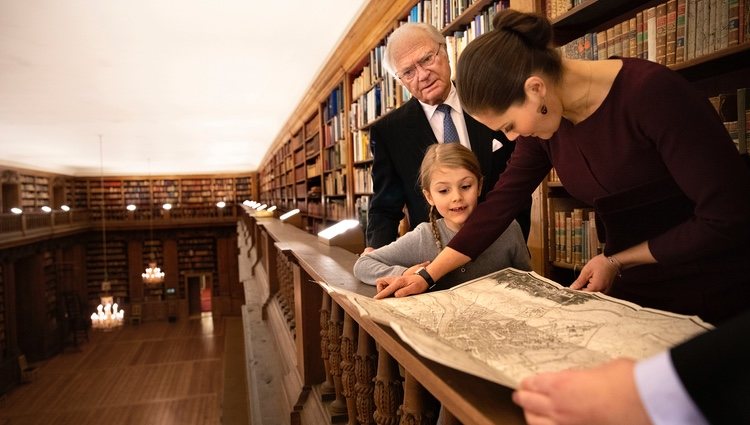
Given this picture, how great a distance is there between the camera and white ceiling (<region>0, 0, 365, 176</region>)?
4215mm

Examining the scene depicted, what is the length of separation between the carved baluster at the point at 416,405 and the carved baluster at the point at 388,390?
0.15 meters

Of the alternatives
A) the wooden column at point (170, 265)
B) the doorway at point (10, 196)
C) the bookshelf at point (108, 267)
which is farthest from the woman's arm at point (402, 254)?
the wooden column at point (170, 265)

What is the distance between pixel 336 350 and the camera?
5.88 feet

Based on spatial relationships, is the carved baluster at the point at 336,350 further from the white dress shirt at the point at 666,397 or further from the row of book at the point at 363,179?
the row of book at the point at 363,179

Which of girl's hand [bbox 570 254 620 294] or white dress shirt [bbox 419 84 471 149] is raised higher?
white dress shirt [bbox 419 84 471 149]

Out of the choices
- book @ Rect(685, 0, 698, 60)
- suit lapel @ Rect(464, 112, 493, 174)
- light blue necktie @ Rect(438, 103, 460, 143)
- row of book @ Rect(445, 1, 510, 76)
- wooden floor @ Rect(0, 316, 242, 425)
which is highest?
row of book @ Rect(445, 1, 510, 76)

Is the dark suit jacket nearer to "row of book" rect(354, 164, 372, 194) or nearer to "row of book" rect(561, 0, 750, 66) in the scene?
"row of book" rect(561, 0, 750, 66)

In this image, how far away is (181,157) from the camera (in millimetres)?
15359

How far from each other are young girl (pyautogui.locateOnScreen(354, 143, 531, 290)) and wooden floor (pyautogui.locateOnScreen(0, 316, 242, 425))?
6.92 m

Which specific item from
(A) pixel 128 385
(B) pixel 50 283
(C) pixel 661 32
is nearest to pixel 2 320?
(B) pixel 50 283

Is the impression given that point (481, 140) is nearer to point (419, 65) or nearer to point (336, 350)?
point (419, 65)

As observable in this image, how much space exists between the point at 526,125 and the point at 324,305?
3.75 feet

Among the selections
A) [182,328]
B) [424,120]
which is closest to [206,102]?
[424,120]

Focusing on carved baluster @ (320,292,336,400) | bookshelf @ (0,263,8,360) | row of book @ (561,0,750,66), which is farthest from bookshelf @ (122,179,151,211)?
row of book @ (561,0,750,66)
